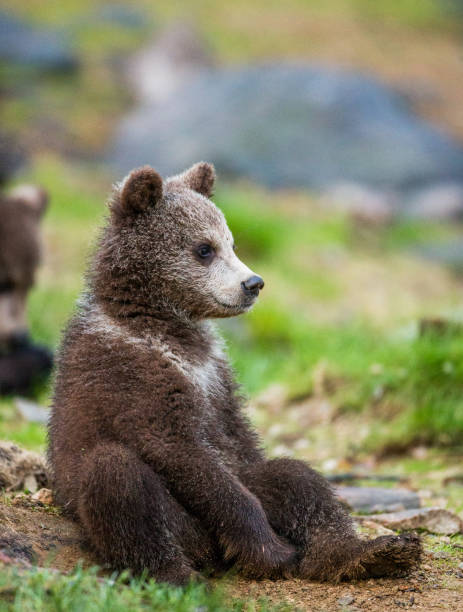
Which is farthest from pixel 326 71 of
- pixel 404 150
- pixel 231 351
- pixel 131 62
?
pixel 231 351

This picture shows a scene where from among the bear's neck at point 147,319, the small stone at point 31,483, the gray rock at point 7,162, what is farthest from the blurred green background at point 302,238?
the bear's neck at point 147,319

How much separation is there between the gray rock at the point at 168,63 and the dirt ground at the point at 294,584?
25.4 meters

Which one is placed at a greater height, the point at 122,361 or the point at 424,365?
the point at 424,365

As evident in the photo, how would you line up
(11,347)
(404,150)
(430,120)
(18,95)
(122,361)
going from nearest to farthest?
(122,361) < (11,347) < (404,150) < (18,95) < (430,120)

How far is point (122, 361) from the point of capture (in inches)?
186

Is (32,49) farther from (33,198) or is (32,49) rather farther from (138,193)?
(138,193)

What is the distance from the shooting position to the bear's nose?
5016mm

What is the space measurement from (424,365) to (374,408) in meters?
0.67

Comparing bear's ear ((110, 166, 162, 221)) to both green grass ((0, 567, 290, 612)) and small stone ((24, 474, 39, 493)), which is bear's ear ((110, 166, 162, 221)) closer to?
small stone ((24, 474, 39, 493))

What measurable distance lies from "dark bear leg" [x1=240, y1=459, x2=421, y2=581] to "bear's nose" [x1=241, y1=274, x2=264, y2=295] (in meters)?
0.93

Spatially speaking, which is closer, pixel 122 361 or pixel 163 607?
pixel 163 607

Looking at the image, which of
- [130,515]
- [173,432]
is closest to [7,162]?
[173,432]

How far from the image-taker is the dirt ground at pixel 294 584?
170 inches

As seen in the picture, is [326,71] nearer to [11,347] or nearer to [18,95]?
[18,95]
